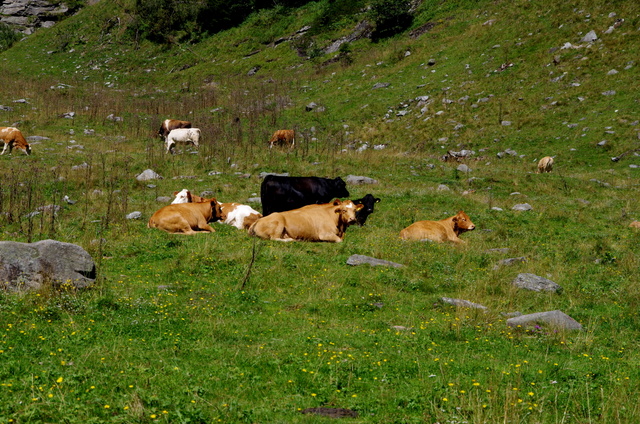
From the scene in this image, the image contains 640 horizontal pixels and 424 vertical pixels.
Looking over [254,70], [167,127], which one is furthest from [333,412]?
[254,70]

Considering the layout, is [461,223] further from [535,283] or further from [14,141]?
[14,141]

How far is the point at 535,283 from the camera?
11117mm

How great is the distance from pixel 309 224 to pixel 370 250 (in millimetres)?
2330

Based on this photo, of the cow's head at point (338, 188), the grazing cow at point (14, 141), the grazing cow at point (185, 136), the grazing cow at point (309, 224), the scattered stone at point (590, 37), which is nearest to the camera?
the grazing cow at point (309, 224)

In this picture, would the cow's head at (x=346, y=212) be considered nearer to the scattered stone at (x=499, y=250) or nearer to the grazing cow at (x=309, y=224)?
the grazing cow at (x=309, y=224)

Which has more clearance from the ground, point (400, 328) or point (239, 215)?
point (400, 328)

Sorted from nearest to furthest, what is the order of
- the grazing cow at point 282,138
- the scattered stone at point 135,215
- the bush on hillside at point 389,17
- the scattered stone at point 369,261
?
the scattered stone at point 369,261
the scattered stone at point 135,215
the grazing cow at point 282,138
the bush on hillside at point 389,17

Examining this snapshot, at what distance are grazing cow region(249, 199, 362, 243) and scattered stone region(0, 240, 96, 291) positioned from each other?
5.84 meters

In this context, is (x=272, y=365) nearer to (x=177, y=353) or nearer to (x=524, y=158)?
(x=177, y=353)

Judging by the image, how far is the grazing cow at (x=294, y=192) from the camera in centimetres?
1739

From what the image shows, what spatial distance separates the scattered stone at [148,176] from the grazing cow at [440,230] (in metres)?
10.8

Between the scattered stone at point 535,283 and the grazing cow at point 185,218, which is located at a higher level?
the grazing cow at point 185,218

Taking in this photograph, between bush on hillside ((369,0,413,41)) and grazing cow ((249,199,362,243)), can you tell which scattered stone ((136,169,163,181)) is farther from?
bush on hillside ((369,0,413,41))

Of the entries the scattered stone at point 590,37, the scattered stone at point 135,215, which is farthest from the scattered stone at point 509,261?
the scattered stone at point 590,37
